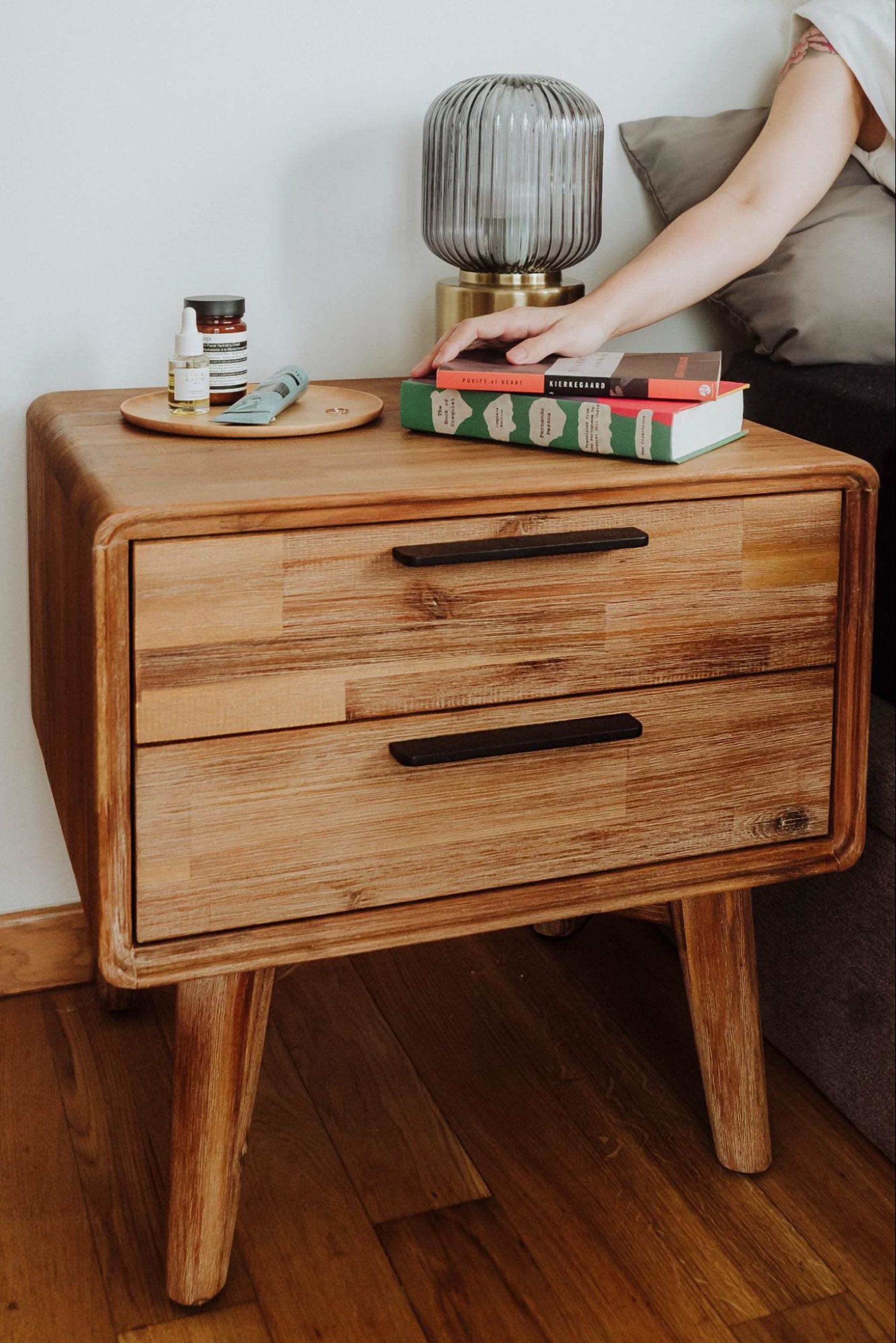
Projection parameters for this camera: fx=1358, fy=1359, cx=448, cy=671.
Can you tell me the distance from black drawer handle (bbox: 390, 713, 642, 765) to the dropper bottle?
13.3 inches

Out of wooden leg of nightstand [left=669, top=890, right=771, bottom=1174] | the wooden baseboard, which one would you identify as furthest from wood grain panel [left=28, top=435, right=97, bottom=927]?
wooden leg of nightstand [left=669, top=890, right=771, bottom=1174]

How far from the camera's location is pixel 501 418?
1.01 meters

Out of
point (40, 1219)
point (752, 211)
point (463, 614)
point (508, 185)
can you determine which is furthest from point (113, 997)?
point (752, 211)

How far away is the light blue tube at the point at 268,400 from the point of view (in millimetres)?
1032

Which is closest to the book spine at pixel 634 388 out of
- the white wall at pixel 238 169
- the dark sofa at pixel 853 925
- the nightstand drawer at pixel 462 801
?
the nightstand drawer at pixel 462 801

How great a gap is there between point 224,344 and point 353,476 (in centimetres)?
24

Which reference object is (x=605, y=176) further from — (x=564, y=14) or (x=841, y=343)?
(x=841, y=343)

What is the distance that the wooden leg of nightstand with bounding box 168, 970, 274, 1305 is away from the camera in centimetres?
93

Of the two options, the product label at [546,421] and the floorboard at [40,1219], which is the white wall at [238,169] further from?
the product label at [546,421]

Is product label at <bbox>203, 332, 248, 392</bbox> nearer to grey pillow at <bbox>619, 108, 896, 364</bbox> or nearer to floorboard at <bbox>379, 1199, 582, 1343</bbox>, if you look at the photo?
grey pillow at <bbox>619, 108, 896, 364</bbox>

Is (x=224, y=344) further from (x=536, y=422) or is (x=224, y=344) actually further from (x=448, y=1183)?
(x=448, y=1183)

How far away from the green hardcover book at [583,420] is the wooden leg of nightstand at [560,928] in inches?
24.6

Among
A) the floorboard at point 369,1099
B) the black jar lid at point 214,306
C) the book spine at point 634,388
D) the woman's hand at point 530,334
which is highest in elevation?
the black jar lid at point 214,306

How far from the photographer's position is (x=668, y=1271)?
3.40 feet
